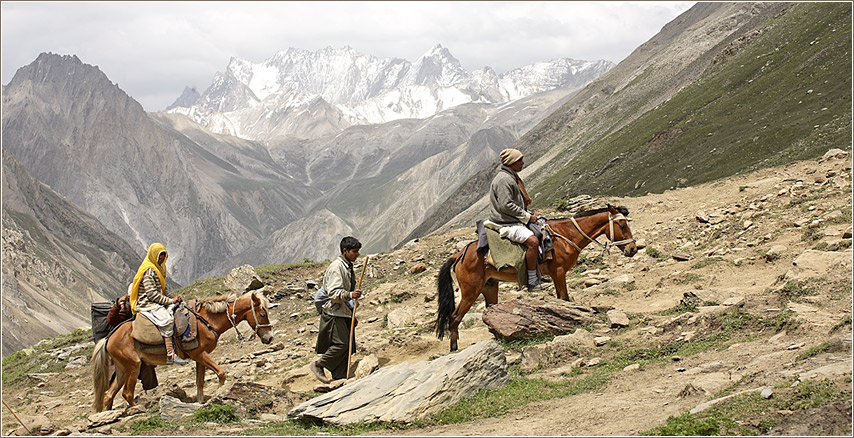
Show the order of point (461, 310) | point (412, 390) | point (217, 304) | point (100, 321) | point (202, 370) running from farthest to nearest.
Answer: point (100, 321), point (217, 304), point (461, 310), point (202, 370), point (412, 390)

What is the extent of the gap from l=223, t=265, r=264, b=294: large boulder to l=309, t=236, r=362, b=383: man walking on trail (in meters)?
14.3

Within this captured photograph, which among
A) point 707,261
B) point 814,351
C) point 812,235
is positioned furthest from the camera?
point 707,261

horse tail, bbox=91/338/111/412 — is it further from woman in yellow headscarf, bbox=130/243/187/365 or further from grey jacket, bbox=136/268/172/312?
grey jacket, bbox=136/268/172/312

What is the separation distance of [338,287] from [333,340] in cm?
122

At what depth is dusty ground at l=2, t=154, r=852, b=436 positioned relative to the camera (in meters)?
7.92

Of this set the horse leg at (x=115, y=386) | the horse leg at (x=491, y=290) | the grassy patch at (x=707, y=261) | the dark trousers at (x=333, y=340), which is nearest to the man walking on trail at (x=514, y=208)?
the horse leg at (x=491, y=290)

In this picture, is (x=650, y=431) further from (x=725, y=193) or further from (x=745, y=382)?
(x=725, y=193)

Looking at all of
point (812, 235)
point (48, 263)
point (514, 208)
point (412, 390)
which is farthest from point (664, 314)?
point (48, 263)

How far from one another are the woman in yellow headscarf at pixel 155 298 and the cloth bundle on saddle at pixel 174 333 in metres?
0.11

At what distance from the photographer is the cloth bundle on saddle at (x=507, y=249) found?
13453mm

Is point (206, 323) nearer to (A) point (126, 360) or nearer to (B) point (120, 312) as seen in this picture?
(A) point (126, 360)

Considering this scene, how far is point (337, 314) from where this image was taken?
42.3 feet

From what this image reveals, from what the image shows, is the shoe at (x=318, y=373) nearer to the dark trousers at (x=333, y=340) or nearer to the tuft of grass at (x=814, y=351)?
the dark trousers at (x=333, y=340)

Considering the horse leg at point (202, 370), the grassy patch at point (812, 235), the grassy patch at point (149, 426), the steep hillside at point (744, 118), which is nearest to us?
the grassy patch at point (149, 426)
